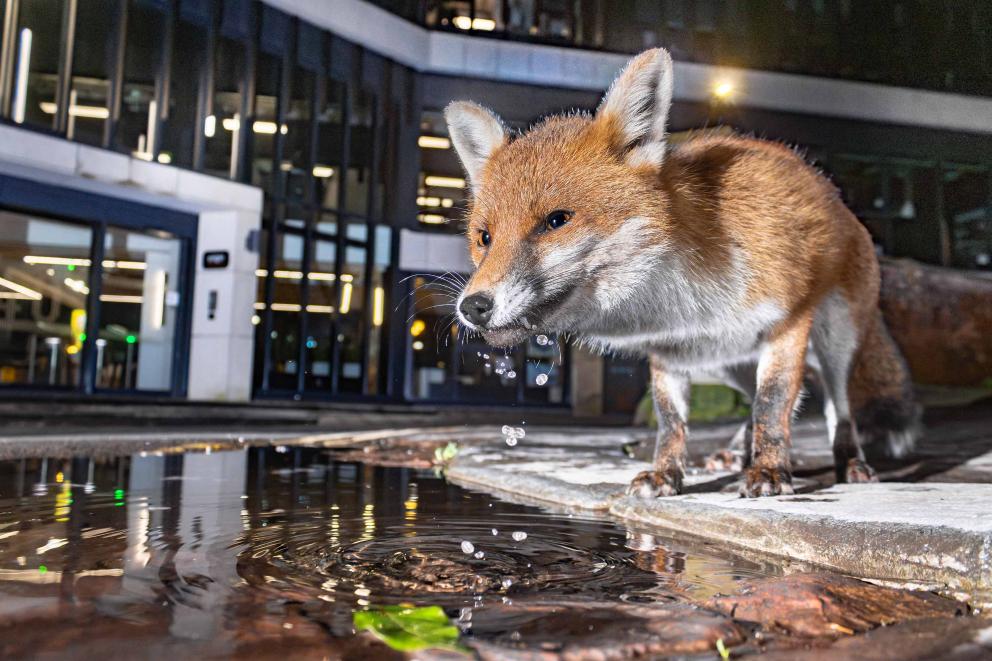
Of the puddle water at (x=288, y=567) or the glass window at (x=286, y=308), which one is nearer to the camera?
the puddle water at (x=288, y=567)

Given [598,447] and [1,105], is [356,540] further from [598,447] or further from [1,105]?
[1,105]

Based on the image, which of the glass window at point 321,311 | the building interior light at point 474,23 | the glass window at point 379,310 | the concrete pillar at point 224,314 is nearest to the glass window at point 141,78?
the concrete pillar at point 224,314

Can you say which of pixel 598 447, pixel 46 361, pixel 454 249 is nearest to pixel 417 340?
pixel 454 249

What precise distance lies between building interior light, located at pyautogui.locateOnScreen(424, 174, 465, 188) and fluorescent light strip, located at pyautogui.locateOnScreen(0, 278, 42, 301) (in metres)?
8.43

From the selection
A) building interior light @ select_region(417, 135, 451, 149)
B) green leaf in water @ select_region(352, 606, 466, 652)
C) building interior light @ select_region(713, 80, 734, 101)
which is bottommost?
green leaf in water @ select_region(352, 606, 466, 652)

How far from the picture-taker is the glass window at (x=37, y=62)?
12867 millimetres

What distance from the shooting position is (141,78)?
50.9 ft

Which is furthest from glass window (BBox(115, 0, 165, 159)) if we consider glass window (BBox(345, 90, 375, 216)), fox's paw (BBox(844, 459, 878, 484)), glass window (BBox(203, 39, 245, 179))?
fox's paw (BBox(844, 459, 878, 484))

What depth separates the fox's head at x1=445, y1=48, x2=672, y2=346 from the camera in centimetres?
312

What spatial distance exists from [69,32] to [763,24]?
14.4m

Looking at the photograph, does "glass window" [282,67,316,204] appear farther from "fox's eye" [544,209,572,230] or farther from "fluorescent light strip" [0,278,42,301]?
"fox's eye" [544,209,572,230]

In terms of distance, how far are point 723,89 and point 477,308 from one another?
17.8 metres

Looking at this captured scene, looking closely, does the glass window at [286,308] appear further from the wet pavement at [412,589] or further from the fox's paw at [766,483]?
the fox's paw at [766,483]

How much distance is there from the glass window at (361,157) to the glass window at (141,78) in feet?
14.3
